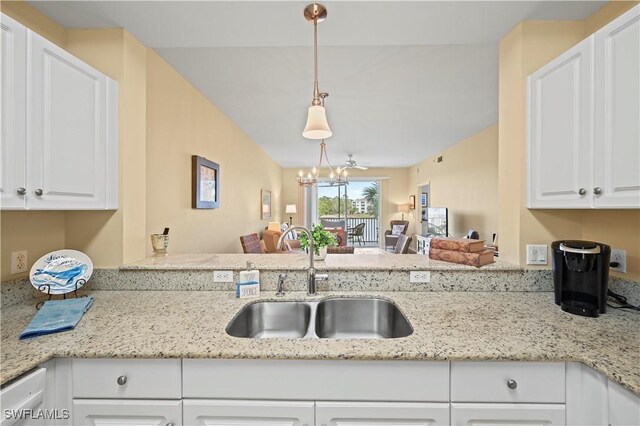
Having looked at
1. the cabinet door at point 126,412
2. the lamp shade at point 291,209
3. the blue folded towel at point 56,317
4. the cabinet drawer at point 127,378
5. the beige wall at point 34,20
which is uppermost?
the beige wall at point 34,20

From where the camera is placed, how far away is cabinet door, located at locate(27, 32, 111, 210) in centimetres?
118

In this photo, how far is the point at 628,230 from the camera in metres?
1.38

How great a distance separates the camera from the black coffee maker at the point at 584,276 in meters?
1.21

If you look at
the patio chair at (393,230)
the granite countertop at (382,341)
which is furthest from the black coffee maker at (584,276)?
the patio chair at (393,230)

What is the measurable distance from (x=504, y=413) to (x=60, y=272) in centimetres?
205

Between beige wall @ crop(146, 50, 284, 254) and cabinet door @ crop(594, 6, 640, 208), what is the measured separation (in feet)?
8.33

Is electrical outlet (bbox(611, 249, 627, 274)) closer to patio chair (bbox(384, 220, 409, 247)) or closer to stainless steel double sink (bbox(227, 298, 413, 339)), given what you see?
stainless steel double sink (bbox(227, 298, 413, 339))

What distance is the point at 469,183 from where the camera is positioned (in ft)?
16.1

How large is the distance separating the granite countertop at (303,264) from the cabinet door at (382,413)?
71 centimetres

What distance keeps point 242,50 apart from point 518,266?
Result: 2.40 m

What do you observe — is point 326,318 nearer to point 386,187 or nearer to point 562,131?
point 562,131

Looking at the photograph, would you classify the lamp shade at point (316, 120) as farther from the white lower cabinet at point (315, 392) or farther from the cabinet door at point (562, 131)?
the white lower cabinet at point (315, 392)

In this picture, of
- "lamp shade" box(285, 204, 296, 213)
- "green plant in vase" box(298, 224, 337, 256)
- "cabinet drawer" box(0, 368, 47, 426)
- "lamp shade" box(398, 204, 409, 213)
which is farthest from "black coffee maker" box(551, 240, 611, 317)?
"lamp shade" box(398, 204, 409, 213)

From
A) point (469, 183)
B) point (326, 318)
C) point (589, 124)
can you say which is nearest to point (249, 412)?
point (326, 318)
